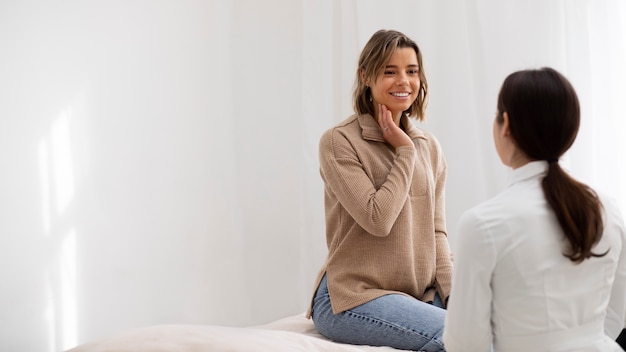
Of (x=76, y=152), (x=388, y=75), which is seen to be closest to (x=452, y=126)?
(x=388, y=75)

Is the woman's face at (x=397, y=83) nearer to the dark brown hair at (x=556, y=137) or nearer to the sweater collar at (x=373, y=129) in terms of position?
the sweater collar at (x=373, y=129)

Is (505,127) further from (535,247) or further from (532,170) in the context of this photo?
(535,247)

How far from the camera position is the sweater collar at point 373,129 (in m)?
2.23

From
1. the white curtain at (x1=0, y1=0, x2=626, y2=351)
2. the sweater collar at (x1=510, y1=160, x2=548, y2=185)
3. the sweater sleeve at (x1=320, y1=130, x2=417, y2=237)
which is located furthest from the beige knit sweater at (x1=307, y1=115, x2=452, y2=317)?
the white curtain at (x1=0, y1=0, x2=626, y2=351)

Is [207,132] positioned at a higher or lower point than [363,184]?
higher

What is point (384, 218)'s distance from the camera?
206 cm

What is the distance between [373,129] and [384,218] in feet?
1.02

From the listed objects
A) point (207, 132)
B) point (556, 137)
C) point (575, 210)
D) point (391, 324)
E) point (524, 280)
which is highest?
point (207, 132)

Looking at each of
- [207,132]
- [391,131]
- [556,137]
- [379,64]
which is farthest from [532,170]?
[207,132]

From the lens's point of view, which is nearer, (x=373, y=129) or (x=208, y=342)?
(x=208, y=342)

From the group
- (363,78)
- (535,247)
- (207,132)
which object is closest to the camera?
(535,247)

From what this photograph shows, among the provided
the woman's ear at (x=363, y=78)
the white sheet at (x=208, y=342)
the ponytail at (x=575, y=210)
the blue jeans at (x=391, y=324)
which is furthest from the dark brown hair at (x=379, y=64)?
the ponytail at (x=575, y=210)

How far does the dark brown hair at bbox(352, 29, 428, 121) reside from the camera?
2.23 metres

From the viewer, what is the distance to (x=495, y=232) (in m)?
1.43
